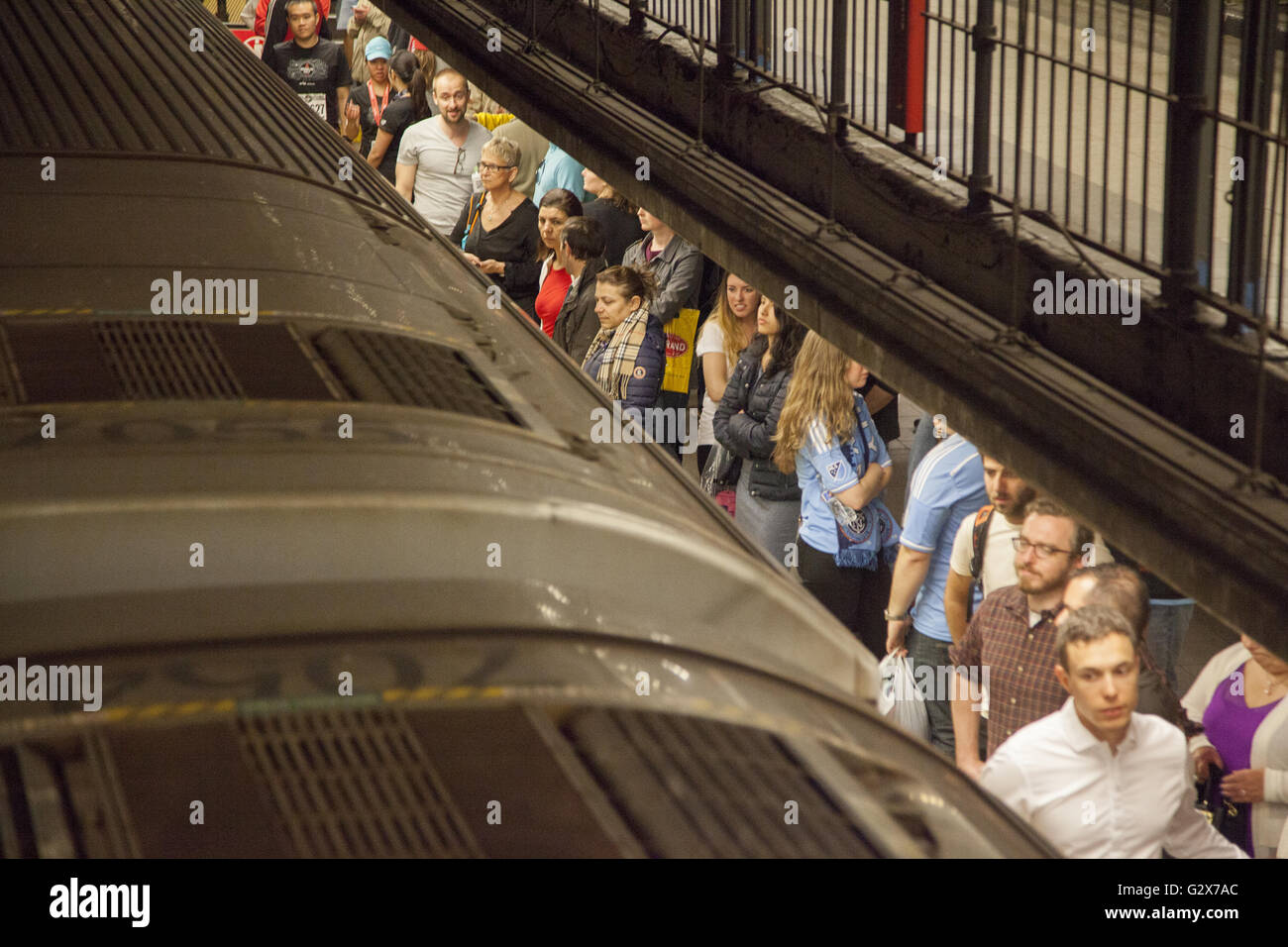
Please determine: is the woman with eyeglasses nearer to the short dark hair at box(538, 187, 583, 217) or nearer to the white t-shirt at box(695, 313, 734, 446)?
the short dark hair at box(538, 187, 583, 217)

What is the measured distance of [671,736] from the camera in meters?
1.58

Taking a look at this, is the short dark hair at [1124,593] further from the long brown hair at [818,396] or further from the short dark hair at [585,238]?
the short dark hair at [585,238]

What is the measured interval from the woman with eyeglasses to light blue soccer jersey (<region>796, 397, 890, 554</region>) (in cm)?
324

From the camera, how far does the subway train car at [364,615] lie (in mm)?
1411

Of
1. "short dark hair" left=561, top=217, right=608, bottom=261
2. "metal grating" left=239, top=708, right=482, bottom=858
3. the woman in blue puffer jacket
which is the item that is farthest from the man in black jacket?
"metal grating" left=239, top=708, right=482, bottom=858

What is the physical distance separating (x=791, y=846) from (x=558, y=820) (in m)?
0.23

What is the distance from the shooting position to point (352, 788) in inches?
55.7

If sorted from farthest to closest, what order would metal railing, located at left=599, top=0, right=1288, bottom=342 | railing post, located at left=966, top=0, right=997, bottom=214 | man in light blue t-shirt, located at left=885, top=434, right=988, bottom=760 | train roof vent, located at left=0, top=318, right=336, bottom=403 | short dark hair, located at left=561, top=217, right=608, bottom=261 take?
1. short dark hair, located at left=561, top=217, right=608, bottom=261
2. man in light blue t-shirt, located at left=885, top=434, right=988, bottom=760
3. railing post, located at left=966, top=0, right=997, bottom=214
4. metal railing, located at left=599, top=0, right=1288, bottom=342
5. train roof vent, located at left=0, top=318, right=336, bottom=403

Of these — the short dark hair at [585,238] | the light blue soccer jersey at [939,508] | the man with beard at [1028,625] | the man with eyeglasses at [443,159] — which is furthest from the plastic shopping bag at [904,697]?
the man with eyeglasses at [443,159]

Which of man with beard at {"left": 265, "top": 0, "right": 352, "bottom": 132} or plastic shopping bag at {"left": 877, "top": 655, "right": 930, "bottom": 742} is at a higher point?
man with beard at {"left": 265, "top": 0, "right": 352, "bottom": 132}

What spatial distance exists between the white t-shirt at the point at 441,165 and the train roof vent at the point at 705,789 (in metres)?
7.91

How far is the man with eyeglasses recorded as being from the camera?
9.19m
